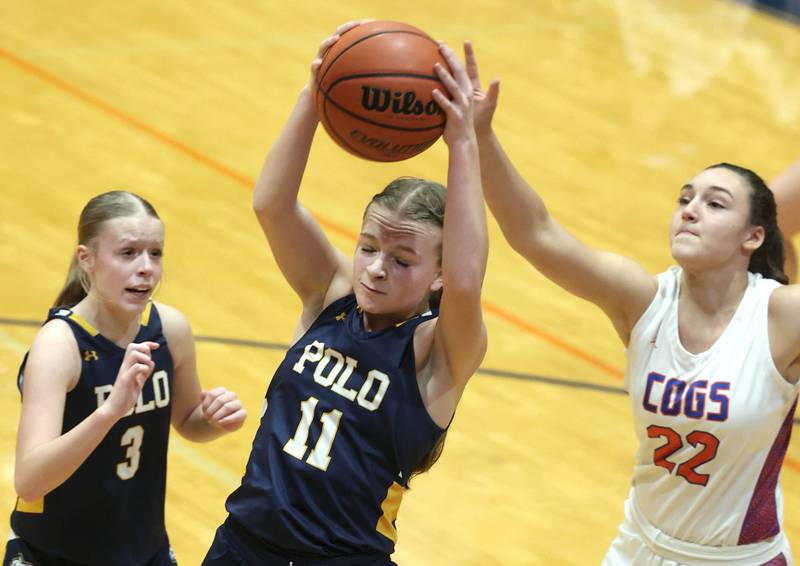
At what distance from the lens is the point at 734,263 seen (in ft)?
13.4

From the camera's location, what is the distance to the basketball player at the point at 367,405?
3.40m

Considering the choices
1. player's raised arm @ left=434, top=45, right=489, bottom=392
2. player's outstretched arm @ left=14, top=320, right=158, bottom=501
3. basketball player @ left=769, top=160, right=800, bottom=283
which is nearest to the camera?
player's raised arm @ left=434, top=45, right=489, bottom=392

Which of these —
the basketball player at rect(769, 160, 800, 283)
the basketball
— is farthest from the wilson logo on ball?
the basketball player at rect(769, 160, 800, 283)

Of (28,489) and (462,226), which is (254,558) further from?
(462,226)

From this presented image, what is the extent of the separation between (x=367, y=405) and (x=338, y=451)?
0.45 ft

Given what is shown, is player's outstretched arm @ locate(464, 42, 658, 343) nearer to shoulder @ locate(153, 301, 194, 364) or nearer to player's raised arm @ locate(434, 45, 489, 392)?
player's raised arm @ locate(434, 45, 489, 392)

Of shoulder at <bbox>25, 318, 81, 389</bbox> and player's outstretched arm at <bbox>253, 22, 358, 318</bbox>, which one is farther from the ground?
player's outstretched arm at <bbox>253, 22, 358, 318</bbox>

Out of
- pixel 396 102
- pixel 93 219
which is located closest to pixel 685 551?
pixel 396 102

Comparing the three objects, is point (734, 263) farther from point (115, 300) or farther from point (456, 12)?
point (456, 12)

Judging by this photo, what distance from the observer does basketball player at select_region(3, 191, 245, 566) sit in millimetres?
3682

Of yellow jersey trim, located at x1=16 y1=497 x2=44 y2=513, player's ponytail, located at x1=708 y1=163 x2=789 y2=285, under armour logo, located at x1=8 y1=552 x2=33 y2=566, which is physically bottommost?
under armour logo, located at x1=8 y1=552 x2=33 y2=566

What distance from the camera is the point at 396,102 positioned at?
342cm

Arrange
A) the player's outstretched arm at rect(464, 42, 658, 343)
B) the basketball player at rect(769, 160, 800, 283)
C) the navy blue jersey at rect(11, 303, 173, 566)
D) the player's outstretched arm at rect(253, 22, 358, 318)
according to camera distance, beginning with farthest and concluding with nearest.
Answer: the basketball player at rect(769, 160, 800, 283), the player's outstretched arm at rect(464, 42, 658, 343), the navy blue jersey at rect(11, 303, 173, 566), the player's outstretched arm at rect(253, 22, 358, 318)

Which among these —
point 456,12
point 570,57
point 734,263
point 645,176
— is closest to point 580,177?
point 645,176
